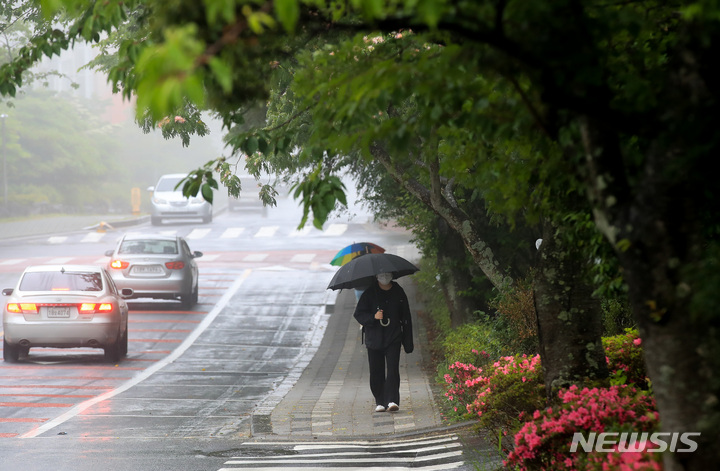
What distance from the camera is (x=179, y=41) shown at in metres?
2.96

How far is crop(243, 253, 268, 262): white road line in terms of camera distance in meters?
32.3

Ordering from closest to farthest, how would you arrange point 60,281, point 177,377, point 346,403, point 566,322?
1. point 566,322
2. point 346,403
3. point 177,377
4. point 60,281

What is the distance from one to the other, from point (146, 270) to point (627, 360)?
15.7m

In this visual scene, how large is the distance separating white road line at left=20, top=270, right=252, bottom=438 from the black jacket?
3773mm

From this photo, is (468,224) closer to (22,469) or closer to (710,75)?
(22,469)

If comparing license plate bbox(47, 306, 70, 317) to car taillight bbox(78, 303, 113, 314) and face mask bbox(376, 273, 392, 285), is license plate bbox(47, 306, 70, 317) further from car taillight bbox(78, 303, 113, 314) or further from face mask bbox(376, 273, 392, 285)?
face mask bbox(376, 273, 392, 285)

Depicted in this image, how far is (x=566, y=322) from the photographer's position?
7.30m

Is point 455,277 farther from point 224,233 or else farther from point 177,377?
point 224,233

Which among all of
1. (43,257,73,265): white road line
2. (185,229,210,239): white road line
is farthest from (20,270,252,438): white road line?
(185,229,210,239): white road line

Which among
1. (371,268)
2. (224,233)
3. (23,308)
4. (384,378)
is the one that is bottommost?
(384,378)

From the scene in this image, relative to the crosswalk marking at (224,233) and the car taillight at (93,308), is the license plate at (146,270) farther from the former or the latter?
the crosswalk marking at (224,233)

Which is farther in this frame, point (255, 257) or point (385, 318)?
point (255, 257)

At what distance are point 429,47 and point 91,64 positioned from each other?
37.5 ft

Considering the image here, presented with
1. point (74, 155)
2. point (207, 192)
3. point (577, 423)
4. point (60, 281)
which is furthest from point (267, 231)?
point (577, 423)
